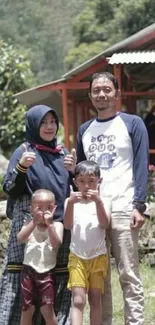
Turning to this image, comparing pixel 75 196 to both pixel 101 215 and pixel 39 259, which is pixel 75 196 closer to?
pixel 101 215

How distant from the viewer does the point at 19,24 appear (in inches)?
2168

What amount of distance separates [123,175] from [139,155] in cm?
17

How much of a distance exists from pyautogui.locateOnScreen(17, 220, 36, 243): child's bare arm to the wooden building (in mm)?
5225

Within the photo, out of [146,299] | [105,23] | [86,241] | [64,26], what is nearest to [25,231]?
[86,241]

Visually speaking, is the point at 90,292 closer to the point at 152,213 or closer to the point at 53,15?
the point at 152,213

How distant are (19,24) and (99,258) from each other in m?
51.3

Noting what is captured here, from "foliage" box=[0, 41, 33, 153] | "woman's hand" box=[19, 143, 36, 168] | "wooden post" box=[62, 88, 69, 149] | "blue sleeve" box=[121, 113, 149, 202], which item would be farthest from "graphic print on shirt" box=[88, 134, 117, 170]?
"foliage" box=[0, 41, 33, 153]

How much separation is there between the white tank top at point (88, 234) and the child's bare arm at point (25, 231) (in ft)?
0.87

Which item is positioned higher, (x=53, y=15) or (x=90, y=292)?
(x=53, y=15)

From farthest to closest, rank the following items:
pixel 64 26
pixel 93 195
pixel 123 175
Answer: pixel 64 26 < pixel 123 175 < pixel 93 195

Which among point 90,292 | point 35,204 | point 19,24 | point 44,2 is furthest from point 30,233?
point 44,2

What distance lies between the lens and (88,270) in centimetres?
499

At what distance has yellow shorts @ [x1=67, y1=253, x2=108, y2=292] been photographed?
4.95 m

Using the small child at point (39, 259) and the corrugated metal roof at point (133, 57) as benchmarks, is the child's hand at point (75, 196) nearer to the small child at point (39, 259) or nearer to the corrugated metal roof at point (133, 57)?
the small child at point (39, 259)
